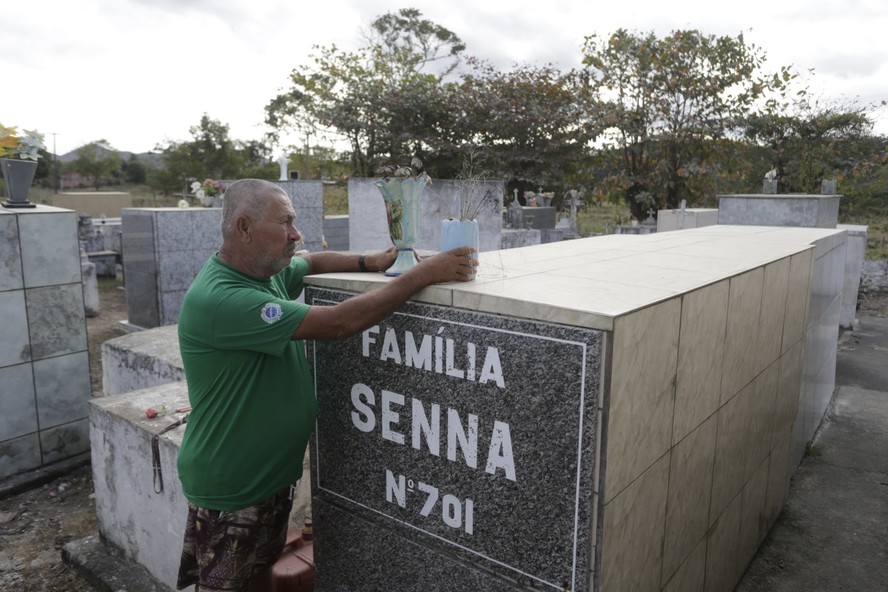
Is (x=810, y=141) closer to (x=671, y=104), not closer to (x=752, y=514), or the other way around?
(x=671, y=104)

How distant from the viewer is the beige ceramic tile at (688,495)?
2.30 meters

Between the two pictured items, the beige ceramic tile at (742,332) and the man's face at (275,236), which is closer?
the man's face at (275,236)

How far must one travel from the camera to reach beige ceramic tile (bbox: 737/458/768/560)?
3293 mm

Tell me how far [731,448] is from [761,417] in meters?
0.54

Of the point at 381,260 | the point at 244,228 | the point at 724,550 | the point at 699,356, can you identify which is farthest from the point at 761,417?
the point at 244,228

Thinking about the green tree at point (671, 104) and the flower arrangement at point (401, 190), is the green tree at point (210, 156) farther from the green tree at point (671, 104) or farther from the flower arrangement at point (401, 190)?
the flower arrangement at point (401, 190)

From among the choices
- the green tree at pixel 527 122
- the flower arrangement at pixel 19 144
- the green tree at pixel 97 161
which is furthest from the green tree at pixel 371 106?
the green tree at pixel 97 161

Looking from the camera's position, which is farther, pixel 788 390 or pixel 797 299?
pixel 788 390

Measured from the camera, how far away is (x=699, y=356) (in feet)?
7.65

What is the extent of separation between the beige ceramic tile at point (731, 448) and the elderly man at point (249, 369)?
1.35 meters

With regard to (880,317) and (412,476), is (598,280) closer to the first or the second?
(412,476)

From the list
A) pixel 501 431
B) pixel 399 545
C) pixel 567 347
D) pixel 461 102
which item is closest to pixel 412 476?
pixel 399 545

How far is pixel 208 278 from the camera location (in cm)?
224

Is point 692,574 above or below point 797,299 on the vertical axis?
below
